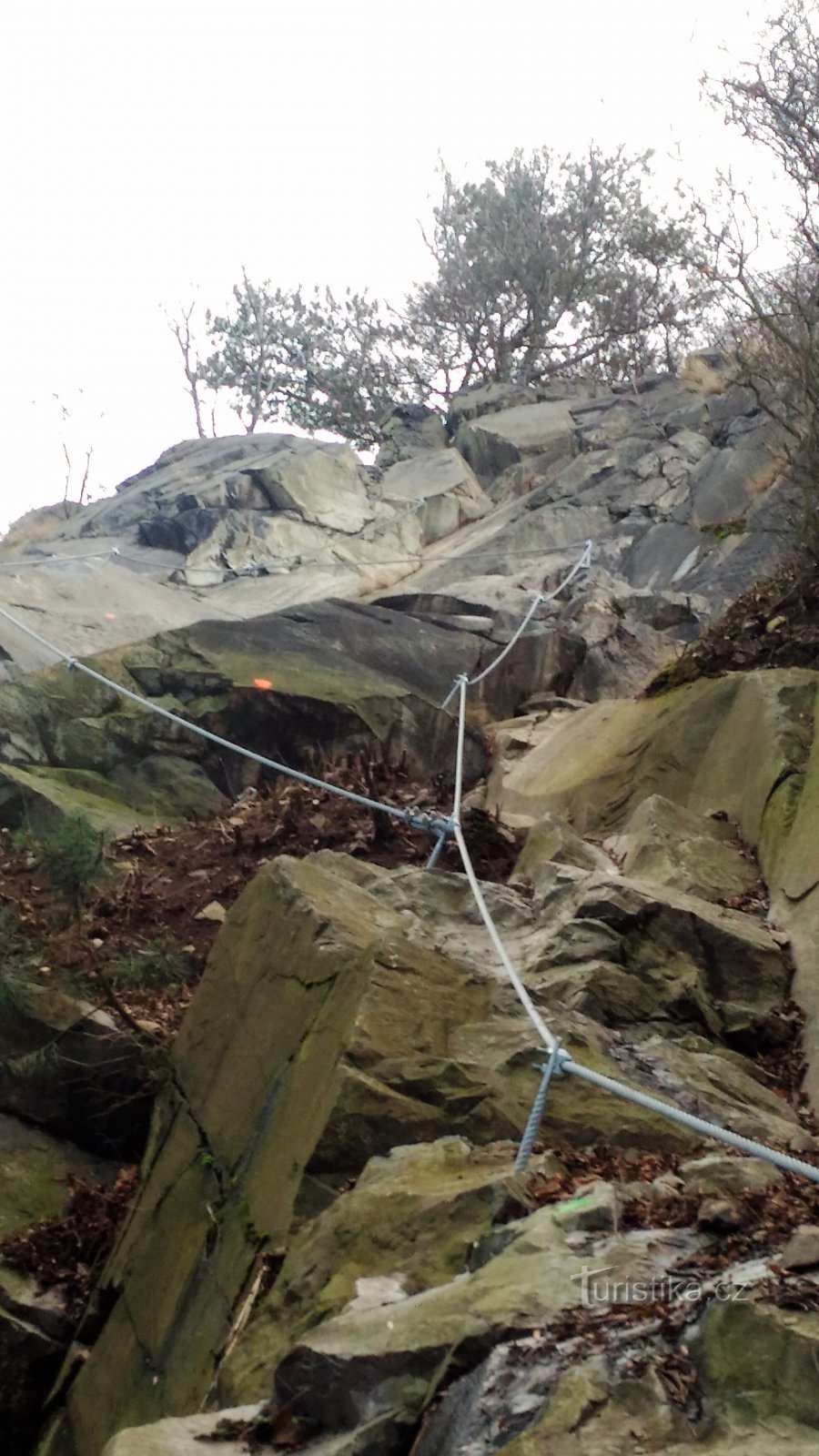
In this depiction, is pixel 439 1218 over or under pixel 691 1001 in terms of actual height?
over

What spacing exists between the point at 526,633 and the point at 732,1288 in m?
9.68

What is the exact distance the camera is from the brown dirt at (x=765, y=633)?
7.98m

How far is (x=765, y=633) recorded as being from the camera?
8250mm

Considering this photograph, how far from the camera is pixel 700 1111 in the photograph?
452cm

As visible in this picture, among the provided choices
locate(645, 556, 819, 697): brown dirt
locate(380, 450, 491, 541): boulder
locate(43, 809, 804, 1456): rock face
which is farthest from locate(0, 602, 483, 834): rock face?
locate(380, 450, 491, 541): boulder

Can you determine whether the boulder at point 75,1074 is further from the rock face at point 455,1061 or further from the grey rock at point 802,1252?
the grey rock at point 802,1252

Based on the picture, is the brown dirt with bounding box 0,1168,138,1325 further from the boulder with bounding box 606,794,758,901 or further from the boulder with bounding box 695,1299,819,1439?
the boulder with bounding box 695,1299,819,1439

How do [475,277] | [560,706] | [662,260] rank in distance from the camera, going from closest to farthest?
[560,706] < [662,260] < [475,277]

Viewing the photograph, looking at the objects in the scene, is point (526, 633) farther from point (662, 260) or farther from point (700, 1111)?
point (662, 260)

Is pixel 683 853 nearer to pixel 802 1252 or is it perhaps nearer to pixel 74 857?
pixel 74 857

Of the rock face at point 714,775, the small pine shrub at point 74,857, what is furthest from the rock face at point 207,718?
the small pine shrub at point 74,857

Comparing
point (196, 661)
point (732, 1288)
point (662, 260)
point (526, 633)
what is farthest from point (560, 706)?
point (662, 260)

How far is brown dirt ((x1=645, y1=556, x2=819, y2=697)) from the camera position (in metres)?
7.98

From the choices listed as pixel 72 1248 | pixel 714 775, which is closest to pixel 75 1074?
pixel 72 1248
